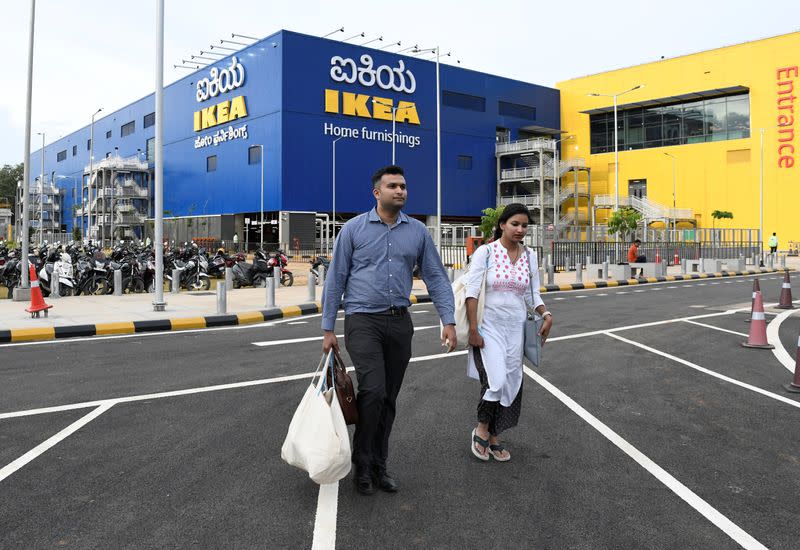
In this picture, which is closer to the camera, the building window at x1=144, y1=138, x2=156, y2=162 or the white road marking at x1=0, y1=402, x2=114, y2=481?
the white road marking at x1=0, y1=402, x2=114, y2=481

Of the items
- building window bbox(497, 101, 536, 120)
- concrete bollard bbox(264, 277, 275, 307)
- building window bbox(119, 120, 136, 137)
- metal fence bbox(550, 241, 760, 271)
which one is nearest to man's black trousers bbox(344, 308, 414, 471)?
concrete bollard bbox(264, 277, 275, 307)

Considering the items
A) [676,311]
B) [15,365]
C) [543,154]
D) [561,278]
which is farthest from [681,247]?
[15,365]

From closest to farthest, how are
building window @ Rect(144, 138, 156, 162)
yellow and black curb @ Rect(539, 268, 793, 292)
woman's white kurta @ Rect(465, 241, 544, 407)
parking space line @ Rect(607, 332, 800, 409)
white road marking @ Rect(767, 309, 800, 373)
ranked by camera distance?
woman's white kurta @ Rect(465, 241, 544, 407)
parking space line @ Rect(607, 332, 800, 409)
white road marking @ Rect(767, 309, 800, 373)
yellow and black curb @ Rect(539, 268, 793, 292)
building window @ Rect(144, 138, 156, 162)

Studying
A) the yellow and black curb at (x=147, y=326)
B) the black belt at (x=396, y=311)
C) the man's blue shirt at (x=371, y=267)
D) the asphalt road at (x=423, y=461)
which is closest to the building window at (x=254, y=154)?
the yellow and black curb at (x=147, y=326)

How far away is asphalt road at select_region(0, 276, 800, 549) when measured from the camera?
3.58 m

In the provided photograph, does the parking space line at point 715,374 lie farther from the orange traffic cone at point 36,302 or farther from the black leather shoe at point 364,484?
the orange traffic cone at point 36,302

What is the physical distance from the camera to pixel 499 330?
4.67 meters

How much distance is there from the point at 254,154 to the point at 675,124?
119 feet

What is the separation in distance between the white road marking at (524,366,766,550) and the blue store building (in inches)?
1846

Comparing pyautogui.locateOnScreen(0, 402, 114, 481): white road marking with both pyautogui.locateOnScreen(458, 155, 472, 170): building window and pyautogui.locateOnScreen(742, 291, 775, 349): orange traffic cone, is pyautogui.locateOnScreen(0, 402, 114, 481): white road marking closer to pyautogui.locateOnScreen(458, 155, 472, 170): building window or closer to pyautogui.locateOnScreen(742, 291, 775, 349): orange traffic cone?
pyautogui.locateOnScreen(742, 291, 775, 349): orange traffic cone

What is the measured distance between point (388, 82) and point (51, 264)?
4211 cm

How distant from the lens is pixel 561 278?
28.5 meters

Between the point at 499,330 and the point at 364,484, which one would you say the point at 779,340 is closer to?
the point at 499,330

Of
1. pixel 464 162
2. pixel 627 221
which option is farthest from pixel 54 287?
pixel 464 162
